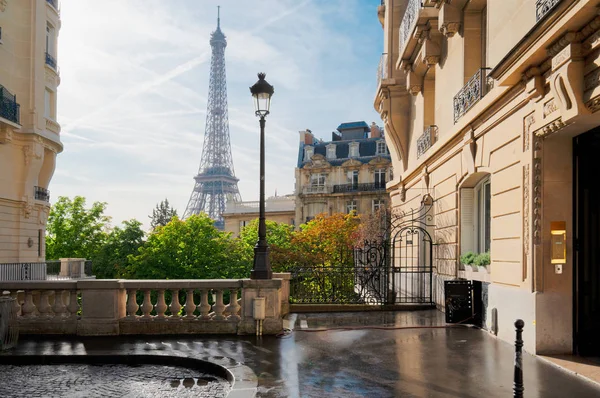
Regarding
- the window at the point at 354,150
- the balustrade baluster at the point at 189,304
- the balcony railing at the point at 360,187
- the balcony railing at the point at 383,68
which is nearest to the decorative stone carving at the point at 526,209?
the balustrade baluster at the point at 189,304

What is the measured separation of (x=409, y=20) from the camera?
797 inches

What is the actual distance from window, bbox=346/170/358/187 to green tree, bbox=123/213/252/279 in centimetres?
2967

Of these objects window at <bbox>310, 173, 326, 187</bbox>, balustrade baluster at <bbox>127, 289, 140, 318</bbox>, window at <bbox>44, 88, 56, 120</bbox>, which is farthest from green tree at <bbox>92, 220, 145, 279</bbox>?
balustrade baluster at <bbox>127, 289, 140, 318</bbox>

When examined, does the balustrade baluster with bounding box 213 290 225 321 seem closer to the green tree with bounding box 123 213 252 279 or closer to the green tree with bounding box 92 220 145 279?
the green tree with bounding box 123 213 252 279

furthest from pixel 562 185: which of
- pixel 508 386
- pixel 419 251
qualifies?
pixel 419 251

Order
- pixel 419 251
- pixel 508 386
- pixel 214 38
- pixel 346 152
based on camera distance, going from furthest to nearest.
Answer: pixel 214 38
pixel 346 152
pixel 419 251
pixel 508 386

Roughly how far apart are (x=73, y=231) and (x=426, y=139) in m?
41.6

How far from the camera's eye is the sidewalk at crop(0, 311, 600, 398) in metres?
7.27

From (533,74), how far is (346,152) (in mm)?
61158

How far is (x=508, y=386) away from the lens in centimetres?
738

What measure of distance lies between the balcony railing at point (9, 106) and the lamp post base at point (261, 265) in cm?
2280

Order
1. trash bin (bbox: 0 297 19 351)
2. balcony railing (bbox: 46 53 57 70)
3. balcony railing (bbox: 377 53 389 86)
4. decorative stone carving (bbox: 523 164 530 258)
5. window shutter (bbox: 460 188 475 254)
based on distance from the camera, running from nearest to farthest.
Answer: decorative stone carving (bbox: 523 164 530 258), trash bin (bbox: 0 297 19 351), window shutter (bbox: 460 188 475 254), balcony railing (bbox: 377 53 389 86), balcony railing (bbox: 46 53 57 70)

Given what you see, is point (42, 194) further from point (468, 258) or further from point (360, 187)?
point (360, 187)

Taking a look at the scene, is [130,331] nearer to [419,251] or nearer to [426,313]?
[426,313]
